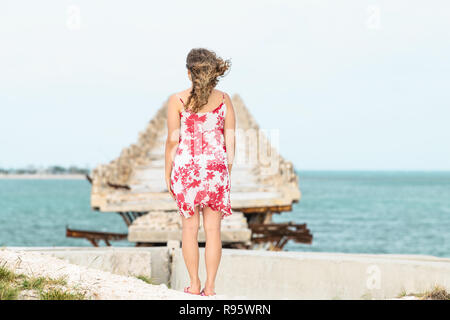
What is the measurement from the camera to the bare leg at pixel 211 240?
636 centimetres

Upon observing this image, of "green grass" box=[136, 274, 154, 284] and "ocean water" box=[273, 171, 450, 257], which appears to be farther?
"ocean water" box=[273, 171, 450, 257]

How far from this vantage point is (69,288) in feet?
18.6

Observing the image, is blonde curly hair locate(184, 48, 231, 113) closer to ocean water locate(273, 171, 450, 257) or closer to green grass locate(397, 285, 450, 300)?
green grass locate(397, 285, 450, 300)

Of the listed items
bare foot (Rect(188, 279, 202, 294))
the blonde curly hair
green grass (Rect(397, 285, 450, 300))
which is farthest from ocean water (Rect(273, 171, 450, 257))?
the blonde curly hair

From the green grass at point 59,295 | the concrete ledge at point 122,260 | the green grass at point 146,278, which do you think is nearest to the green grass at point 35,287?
the green grass at point 59,295

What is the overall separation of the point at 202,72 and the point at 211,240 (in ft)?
4.93

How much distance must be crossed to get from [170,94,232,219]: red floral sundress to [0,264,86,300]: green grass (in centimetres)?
124

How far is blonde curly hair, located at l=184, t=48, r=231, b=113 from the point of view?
622 cm

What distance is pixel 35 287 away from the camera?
570 centimetres

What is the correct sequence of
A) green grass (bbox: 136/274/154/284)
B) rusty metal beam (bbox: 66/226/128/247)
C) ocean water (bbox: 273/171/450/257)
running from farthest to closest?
ocean water (bbox: 273/171/450/257), rusty metal beam (bbox: 66/226/128/247), green grass (bbox: 136/274/154/284)

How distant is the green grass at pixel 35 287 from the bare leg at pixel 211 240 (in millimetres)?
1281
